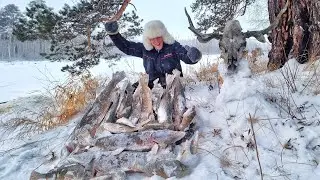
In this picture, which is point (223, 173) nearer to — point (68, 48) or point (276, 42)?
point (276, 42)

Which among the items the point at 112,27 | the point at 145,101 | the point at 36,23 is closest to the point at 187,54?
the point at 145,101

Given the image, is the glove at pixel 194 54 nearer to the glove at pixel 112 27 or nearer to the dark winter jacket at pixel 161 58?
the dark winter jacket at pixel 161 58

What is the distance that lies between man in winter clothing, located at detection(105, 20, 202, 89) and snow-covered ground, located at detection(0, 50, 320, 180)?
2.42 ft

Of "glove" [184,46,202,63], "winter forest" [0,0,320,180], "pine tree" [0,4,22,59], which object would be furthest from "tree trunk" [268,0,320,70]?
"pine tree" [0,4,22,59]

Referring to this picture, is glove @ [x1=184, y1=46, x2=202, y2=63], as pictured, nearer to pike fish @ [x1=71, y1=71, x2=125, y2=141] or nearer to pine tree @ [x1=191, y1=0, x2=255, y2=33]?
pike fish @ [x1=71, y1=71, x2=125, y2=141]

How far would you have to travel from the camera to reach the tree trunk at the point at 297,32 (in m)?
3.64

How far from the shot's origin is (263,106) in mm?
2779

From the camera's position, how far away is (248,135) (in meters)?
2.52

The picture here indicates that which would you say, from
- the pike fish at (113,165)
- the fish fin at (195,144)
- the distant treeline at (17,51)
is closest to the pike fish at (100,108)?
the pike fish at (113,165)

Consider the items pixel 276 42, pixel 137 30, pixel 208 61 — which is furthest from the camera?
pixel 137 30

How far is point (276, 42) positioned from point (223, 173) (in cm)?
237

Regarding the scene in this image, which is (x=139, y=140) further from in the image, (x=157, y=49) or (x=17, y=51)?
(x=17, y=51)

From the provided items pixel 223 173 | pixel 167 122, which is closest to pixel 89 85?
pixel 167 122

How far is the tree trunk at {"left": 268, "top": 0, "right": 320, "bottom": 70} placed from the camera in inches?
143
